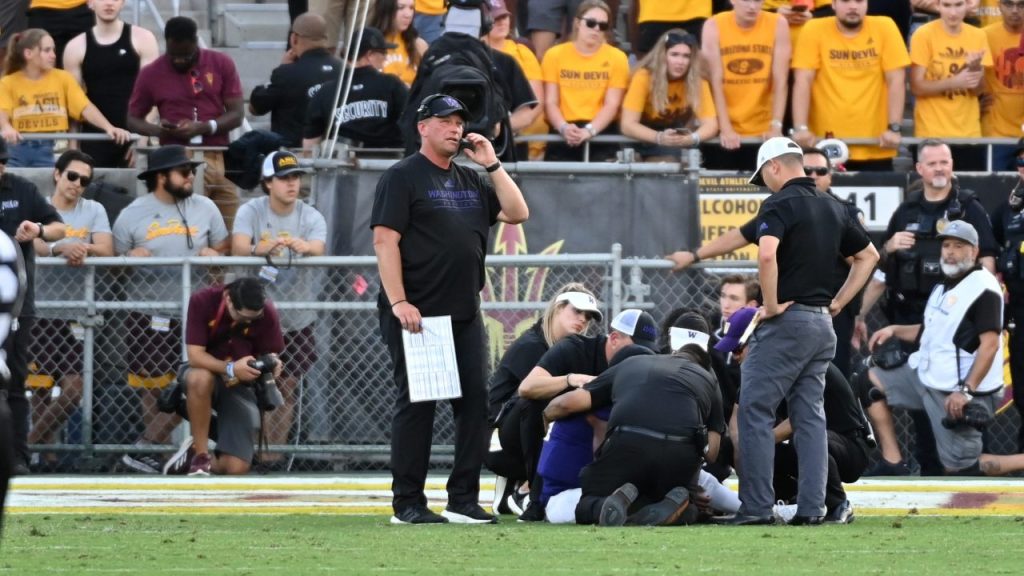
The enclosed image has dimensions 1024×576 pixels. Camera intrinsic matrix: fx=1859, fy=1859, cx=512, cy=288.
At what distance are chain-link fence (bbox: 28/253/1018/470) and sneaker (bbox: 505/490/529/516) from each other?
2216 millimetres

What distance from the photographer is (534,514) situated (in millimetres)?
9594

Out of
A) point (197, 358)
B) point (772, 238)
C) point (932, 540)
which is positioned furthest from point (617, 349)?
point (197, 358)

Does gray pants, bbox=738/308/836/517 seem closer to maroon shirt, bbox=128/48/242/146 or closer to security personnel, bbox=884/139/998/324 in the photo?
security personnel, bbox=884/139/998/324

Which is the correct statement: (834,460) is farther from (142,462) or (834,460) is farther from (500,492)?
(142,462)

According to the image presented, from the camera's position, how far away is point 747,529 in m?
8.77

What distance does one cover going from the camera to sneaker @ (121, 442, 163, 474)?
12.6 m

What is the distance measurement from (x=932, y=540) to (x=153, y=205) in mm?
6771

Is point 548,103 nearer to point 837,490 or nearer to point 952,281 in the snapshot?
point 952,281

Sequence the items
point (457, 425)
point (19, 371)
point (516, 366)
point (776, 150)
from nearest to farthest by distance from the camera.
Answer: point (457, 425) → point (776, 150) → point (516, 366) → point (19, 371)

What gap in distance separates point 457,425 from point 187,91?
19.5 ft

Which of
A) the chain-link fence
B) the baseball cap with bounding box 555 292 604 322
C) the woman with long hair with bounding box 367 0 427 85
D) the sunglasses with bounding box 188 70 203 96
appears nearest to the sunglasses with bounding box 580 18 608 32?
the woman with long hair with bounding box 367 0 427 85

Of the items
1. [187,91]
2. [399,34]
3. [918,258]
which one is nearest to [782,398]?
[918,258]

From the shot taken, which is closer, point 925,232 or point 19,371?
point 19,371

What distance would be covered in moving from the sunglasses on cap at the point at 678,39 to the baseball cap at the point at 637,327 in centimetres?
476
